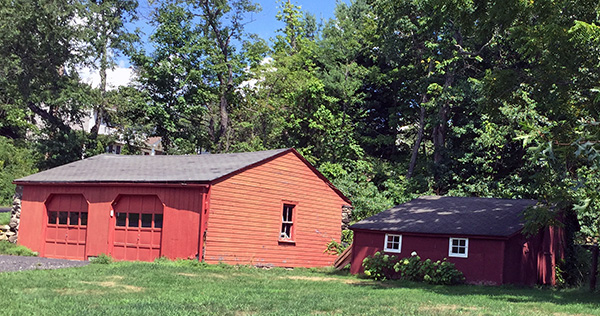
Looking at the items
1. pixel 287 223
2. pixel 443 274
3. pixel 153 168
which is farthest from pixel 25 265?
pixel 443 274

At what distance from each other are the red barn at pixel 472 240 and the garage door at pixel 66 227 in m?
10.7

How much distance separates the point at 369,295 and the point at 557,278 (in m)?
11.5

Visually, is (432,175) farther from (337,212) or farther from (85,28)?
(85,28)

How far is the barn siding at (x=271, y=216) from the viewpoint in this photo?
23.5m

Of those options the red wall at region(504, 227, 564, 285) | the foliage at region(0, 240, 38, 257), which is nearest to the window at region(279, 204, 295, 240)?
the red wall at region(504, 227, 564, 285)

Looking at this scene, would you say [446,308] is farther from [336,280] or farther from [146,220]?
[146,220]

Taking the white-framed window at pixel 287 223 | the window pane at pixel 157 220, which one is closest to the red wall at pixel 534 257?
the white-framed window at pixel 287 223

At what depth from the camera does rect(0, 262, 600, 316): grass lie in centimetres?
1225

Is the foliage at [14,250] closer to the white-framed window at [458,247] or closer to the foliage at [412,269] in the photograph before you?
the foliage at [412,269]

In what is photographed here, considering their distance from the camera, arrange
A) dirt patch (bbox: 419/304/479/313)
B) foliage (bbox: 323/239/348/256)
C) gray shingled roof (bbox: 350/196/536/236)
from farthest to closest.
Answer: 1. foliage (bbox: 323/239/348/256)
2. gray shingled roof (bbox: 350/196/536/236)
3. dirt patch (bbox: 419/304/479/313)

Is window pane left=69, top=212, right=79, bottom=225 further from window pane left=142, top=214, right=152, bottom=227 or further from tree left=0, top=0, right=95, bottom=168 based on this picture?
tree left=0, top=0, right=95, bottom=168

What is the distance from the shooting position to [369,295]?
15922 mm

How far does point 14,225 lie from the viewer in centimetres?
2748

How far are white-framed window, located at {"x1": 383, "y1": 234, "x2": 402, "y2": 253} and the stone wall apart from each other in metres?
15.4
